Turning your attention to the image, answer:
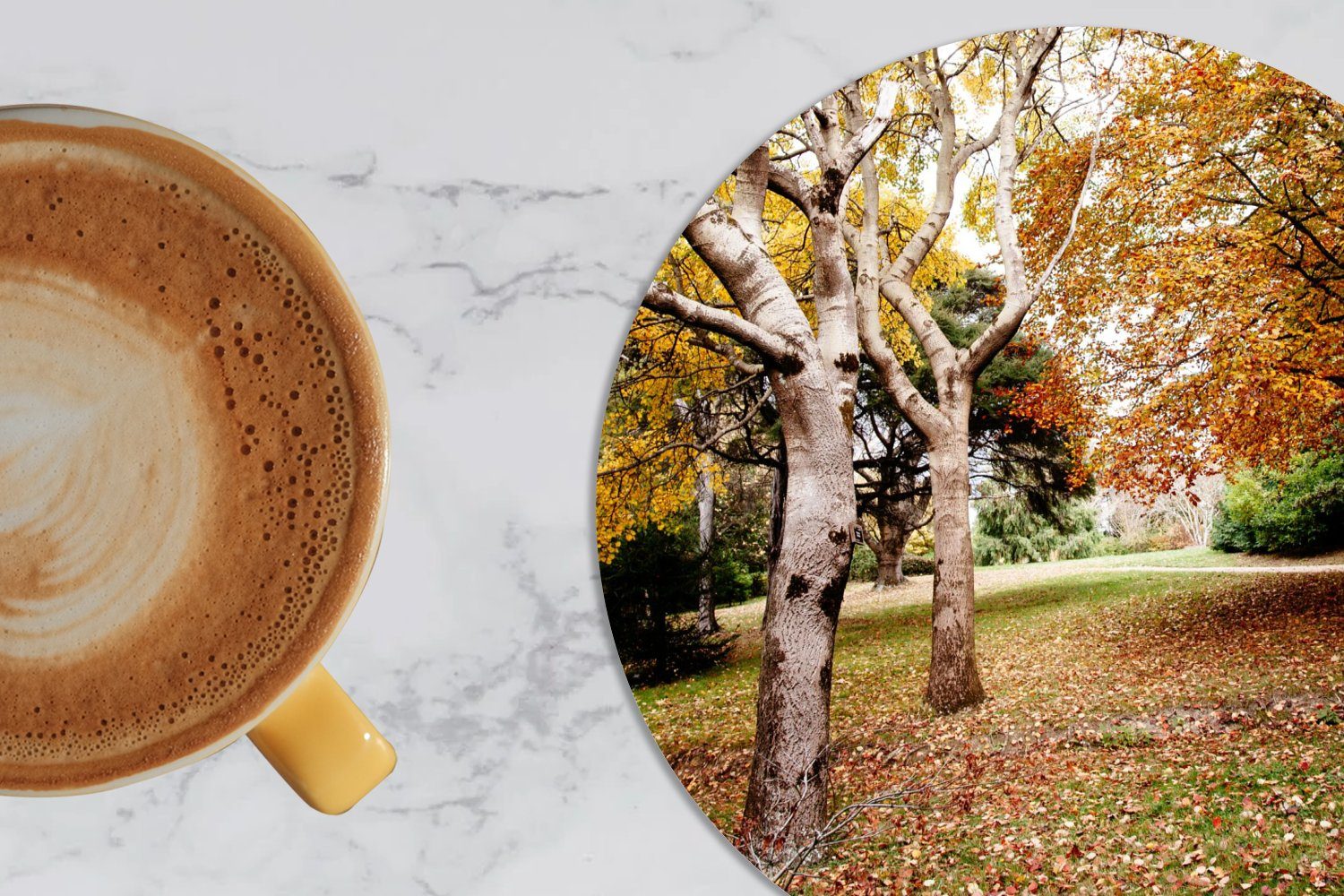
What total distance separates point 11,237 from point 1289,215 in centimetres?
141

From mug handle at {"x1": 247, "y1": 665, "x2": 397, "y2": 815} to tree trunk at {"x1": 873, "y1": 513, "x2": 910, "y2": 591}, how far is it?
627 millimetres

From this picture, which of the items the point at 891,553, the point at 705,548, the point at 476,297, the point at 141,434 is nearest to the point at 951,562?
the point at 891,553

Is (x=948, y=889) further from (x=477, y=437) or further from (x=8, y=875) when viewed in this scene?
(x=8, y=875)

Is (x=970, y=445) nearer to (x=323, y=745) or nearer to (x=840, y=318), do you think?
(x=840, y=318)

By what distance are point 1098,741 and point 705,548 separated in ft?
1.75

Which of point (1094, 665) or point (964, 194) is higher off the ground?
point (964, 194)

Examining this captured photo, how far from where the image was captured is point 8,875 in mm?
1256

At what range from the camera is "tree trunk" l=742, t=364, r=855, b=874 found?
1.19m

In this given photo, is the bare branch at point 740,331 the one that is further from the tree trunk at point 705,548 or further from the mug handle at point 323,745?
the mug handle at point 323,745

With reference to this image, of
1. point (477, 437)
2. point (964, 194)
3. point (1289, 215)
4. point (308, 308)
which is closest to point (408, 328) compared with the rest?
point (477, 437)

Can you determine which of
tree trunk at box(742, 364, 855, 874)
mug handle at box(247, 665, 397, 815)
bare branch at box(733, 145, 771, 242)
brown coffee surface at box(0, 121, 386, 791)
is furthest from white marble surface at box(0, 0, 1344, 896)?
brown coffee surface at box(0, 121, 386, 791)

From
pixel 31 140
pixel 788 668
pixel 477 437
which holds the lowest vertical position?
pixel 788 668

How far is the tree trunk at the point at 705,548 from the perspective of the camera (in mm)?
1215

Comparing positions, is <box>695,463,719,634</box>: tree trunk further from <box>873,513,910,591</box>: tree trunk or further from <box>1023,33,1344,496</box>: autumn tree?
<box>1023,33,1344,496</box>: autumn tree
